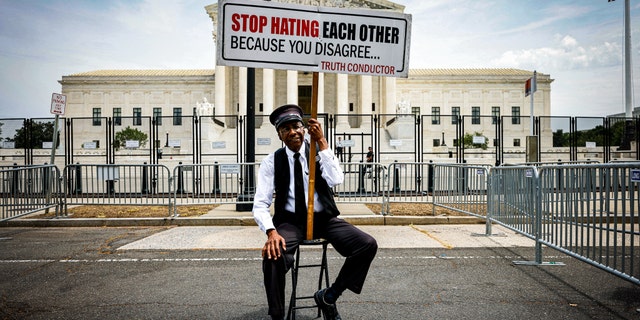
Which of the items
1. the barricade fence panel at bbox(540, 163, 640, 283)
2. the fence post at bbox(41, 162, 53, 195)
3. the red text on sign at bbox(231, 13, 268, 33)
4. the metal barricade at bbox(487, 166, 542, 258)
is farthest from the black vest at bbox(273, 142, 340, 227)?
the fence post at bbox(41, 162, 53, 195)

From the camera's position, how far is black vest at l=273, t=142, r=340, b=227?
11.9 ft

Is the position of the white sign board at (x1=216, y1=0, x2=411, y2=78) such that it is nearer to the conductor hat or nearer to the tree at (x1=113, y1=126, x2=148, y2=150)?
the conductor hat

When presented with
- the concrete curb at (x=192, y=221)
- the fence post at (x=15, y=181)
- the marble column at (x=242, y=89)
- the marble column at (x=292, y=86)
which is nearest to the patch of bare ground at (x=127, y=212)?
the concrete curb at (x=192, y=221)

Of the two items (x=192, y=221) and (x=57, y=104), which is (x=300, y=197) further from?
(x=57, y=104)

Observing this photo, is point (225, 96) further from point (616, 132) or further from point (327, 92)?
point (616, 132)

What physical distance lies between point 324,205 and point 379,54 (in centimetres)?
150

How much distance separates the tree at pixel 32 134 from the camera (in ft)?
57.9

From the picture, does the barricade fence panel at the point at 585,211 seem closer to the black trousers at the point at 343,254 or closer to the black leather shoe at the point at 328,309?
the black trousers at the point at 343,254

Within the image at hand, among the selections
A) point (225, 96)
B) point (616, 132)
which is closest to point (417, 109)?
point (225, 96)

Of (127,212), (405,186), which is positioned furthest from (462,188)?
(127,212)

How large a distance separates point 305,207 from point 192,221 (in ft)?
21.7

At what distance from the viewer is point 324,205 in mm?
3686

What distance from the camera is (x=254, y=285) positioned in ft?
16.0

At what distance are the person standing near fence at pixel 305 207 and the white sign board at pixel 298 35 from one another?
0.57 metres
